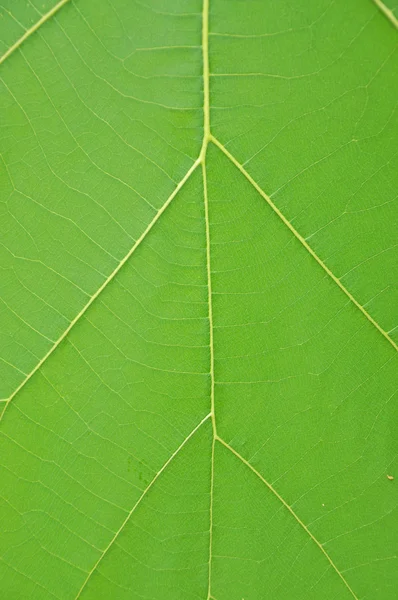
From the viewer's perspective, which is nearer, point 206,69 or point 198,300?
point 206,69

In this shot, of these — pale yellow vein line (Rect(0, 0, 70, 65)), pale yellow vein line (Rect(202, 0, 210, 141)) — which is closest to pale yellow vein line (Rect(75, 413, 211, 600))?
pale yellow vein line (Rect(202, 0, 210, 141))

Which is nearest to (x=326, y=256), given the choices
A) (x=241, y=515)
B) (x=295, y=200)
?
(x=295, y=200)

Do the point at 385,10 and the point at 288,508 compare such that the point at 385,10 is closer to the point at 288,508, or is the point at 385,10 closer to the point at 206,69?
the point at 206,69

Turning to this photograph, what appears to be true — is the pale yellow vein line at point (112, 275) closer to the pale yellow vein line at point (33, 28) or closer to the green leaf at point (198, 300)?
the green leaf at point (198, 300)

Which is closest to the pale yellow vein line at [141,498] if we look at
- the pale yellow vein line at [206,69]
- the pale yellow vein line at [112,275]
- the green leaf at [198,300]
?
the green leaf at [198,300]

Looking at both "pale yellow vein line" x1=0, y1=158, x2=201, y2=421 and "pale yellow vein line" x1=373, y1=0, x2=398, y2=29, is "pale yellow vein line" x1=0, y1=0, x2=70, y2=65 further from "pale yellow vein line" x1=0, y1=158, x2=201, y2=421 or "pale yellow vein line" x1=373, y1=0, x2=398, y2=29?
"pale yellow vein line" x1=373, y1=0, x2=398, y2=29

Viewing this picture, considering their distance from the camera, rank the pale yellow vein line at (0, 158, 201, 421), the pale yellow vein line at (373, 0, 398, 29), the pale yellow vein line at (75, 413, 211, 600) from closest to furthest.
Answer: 1. the pale yellow vein line at (373, 0, 398, 29)
2. the pale yellow vein line at (0, 158, 201, 421)
3. the pale yellow vein line at (75, 413, 211, 600)

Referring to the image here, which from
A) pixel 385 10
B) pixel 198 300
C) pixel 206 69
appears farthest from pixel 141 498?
pixel 385 10

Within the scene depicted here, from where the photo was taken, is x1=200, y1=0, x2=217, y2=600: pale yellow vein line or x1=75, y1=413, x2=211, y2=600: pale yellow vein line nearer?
x1=200, y1=0, x2=217, y2=600: pale yellow vein line

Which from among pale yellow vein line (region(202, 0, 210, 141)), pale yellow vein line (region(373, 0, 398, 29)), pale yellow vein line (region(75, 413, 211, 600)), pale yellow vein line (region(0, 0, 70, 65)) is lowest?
pale yellow vein line (region(75, 413, 211, 600))

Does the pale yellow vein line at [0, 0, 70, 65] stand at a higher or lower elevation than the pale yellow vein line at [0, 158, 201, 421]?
higher
